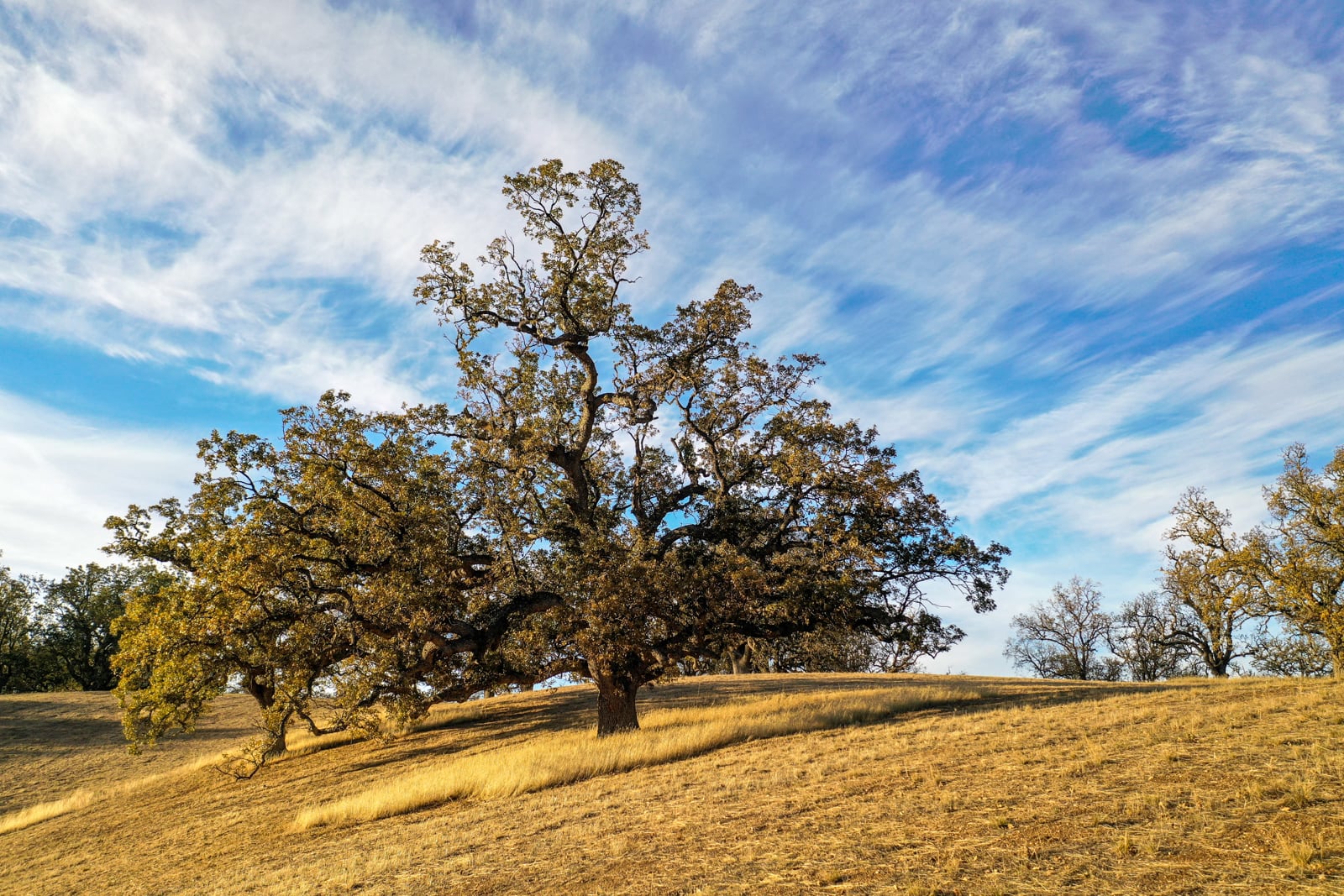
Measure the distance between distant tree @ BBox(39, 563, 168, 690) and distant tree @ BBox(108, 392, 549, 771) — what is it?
46004mm

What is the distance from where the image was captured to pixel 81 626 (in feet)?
189

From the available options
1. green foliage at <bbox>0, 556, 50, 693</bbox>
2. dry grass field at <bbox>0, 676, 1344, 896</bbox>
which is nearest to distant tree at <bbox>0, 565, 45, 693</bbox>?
green foliage at <bbox>0, 556, 50, 693</bbox>

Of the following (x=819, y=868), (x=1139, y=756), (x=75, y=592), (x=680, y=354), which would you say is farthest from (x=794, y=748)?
(x=75, y=592)

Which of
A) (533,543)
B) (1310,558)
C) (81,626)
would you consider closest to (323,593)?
(533,543)

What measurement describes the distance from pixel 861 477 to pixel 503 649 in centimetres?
1107

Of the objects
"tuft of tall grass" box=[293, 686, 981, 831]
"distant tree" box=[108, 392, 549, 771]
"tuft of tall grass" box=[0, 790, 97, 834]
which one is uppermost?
"distant tree" box=[108, 392, 549, 771]

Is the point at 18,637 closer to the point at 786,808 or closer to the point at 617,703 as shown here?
the point at 617,703

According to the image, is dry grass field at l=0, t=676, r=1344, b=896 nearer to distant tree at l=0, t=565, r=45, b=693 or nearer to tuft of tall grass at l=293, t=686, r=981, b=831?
tuft of tall grass at l=293, t=686, r=981, b=831

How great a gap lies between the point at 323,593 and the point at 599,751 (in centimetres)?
847

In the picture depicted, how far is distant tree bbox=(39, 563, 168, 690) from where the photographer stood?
5706cm

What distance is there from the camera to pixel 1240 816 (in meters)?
8.12

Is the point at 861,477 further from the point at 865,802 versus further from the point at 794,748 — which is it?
the point at 865,802

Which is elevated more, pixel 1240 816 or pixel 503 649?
pixel 503 649

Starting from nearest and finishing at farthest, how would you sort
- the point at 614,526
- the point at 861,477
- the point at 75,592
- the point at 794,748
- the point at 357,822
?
the point at 357,822, the point at 794,748, the point at 861,477, the point at 614,526, the point at 75,592
